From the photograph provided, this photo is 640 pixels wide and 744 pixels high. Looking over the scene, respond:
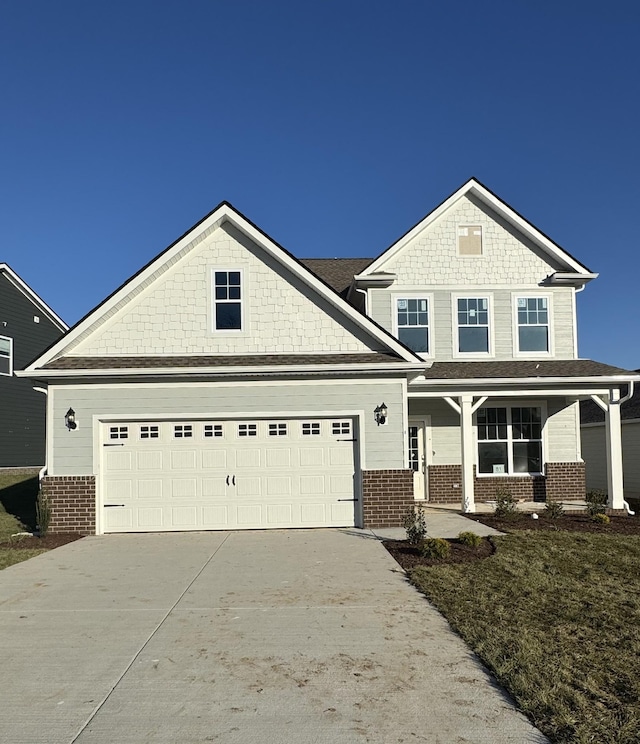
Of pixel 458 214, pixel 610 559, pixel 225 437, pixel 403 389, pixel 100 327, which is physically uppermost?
pixel 458 214

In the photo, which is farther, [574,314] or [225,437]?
[574,314]

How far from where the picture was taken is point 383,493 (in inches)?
519

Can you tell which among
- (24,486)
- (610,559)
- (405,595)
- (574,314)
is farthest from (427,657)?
(24,486)

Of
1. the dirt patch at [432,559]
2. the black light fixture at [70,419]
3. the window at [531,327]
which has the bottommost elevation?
the dirt patch at [432,559]

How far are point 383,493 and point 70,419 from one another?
6.39m

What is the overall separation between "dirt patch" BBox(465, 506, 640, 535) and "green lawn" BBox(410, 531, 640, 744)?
174 cm

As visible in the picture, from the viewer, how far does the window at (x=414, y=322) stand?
17.2m

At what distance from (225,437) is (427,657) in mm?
8260

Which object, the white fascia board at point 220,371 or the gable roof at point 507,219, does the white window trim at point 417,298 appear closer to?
the gable roof at point 507,219

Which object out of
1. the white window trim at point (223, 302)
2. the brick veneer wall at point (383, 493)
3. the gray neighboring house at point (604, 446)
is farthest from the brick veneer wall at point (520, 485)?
the white window trim at point (223, 302)

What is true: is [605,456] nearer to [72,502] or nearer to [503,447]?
[503,447]

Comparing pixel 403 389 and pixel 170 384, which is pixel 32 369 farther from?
pixel 403 389

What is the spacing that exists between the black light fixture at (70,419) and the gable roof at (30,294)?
13313 mm

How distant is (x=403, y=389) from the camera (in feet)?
44.1
